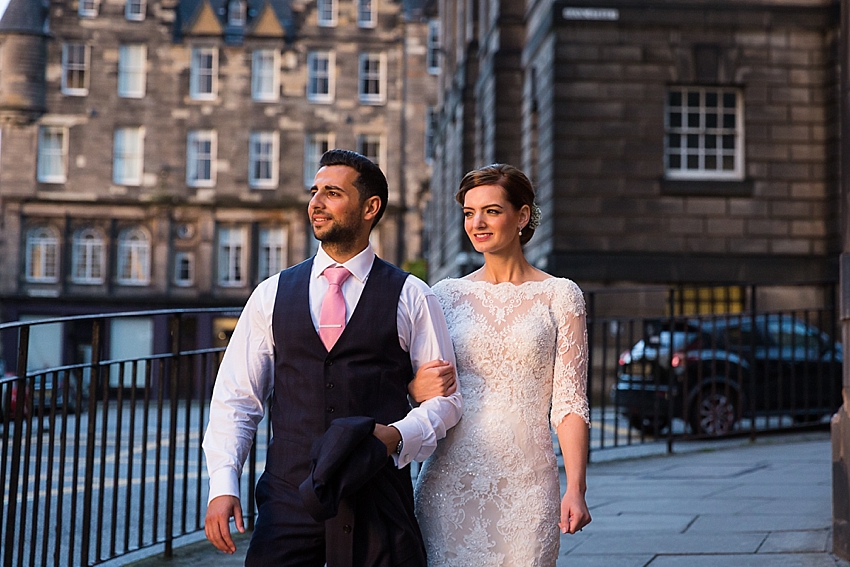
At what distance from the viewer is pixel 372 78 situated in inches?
1874

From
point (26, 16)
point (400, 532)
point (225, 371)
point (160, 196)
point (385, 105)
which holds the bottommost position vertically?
point (400, 532)

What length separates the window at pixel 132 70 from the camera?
46812 millimetres

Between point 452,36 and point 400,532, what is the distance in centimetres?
3530

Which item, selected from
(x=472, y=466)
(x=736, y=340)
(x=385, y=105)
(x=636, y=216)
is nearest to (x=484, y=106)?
(x=636, y=216)

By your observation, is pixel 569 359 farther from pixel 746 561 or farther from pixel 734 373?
pixel 734 373

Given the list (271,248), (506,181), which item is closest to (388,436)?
(506,181)

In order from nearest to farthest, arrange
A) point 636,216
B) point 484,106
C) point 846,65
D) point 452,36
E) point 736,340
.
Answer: point 846,65 < point 736,340 < point 636,216 < point 484,106 < point 452,36

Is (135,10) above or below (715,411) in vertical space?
above

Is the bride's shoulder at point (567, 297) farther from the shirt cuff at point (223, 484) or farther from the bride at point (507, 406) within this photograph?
the shirt cuff at point (223, 484)

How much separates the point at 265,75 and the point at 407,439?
148ft

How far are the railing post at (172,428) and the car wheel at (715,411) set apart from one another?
21.7 feet

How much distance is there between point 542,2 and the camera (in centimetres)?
2262

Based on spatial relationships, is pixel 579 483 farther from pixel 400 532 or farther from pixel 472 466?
pixel 400 532

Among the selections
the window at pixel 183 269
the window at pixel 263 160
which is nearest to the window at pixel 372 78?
the window at pixel 263 160
